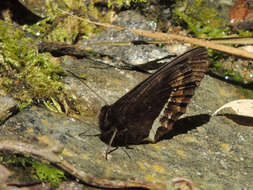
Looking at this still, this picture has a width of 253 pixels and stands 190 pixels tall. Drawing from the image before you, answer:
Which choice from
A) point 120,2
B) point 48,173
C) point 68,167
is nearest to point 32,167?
point 48,173

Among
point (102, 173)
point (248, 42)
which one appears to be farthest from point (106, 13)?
point (102, 173)

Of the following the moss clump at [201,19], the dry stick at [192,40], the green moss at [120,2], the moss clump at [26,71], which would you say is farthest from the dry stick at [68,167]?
the moss clump at [201,19]

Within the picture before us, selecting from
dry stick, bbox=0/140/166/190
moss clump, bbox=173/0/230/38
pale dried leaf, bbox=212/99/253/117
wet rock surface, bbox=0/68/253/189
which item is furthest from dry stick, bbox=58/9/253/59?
dry stick, bbox=0/140/166/190

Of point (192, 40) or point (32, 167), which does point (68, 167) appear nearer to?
point (32, 167)

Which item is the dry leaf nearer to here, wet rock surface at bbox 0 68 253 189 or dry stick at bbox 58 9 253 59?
wet rock surface at bbox 0 68 253 189

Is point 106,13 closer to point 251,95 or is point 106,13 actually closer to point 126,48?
point 126,48
